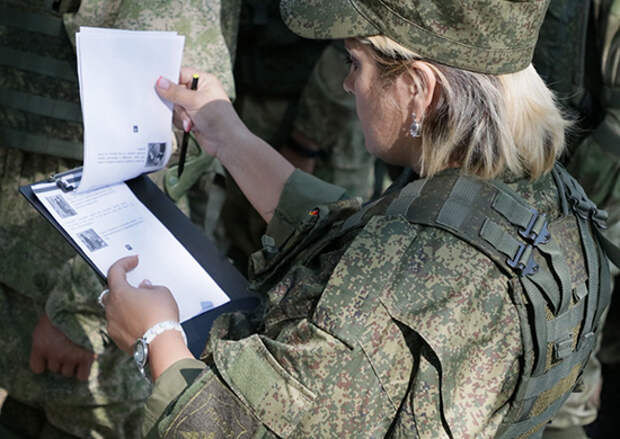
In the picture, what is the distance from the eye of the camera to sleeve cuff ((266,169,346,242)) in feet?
5.89

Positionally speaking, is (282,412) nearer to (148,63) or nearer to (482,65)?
(482,65)

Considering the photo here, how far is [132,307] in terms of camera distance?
58.2 inches

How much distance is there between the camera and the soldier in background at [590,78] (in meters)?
2.45

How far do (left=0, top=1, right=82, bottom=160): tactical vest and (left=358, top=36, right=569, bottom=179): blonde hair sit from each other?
39.4 inches

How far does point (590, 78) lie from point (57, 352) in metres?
1.96

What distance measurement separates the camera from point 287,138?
3.79 meters

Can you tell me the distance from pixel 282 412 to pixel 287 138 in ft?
8.66

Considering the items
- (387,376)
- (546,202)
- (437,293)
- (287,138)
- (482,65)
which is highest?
(482,65)

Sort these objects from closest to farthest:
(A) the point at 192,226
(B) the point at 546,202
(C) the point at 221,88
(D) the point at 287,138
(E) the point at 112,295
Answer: (B) the point at 546,202 → (E) the point at 112,295 → (A) the point at 192,226 → (C) the point at 221,88 → (D) the point at 287,138

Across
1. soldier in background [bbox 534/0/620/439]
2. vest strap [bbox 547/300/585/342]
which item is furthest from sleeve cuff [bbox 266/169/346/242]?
soldier in background [bbox 534/0/620/439]

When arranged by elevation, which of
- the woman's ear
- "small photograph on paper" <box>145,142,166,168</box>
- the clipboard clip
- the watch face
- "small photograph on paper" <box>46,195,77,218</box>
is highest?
the woman's ear

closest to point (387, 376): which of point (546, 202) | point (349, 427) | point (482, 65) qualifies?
point (349, 427)

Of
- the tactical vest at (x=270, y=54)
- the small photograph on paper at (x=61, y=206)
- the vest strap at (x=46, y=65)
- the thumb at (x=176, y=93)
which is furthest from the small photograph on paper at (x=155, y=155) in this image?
the tactical vest at (x=270, y=54)

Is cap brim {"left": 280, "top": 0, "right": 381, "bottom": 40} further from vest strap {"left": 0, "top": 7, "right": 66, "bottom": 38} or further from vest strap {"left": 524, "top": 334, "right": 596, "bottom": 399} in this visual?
vest strap {"left": 0, "top": 7, "right": 66, "bottom": 38}
